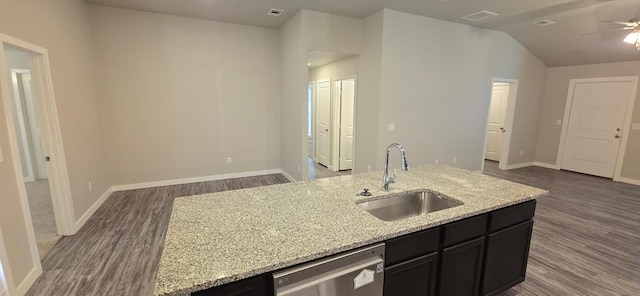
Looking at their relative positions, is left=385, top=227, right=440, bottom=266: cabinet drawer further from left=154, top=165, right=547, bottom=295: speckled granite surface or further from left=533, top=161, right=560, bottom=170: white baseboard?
left=533, top=161, right=560, bottom=170: white baseboard

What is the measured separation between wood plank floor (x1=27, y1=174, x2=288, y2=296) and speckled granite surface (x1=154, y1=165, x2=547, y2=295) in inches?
48.4

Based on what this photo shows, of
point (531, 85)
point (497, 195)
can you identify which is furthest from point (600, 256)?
point (531, 85)

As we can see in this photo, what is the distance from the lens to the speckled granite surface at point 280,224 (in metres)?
1.12

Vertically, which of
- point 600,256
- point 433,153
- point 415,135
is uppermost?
point 415,135

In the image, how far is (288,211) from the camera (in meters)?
1.66

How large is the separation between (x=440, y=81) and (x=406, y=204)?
11.7 feet

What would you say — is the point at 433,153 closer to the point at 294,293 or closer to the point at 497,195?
the point at 497,195

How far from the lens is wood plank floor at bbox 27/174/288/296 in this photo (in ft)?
7.35

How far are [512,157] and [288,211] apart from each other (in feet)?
22.4

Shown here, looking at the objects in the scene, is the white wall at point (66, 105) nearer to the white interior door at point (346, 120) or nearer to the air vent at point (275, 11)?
the air vent at point (275, 11)

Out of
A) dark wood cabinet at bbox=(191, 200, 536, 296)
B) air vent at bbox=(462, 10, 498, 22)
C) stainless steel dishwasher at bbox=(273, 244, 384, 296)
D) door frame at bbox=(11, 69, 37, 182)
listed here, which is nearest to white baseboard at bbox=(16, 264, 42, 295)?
dark wood cabinet at bbox=(191, 200, 536, 296)

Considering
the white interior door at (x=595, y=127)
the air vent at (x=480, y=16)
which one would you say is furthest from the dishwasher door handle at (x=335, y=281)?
the white interior door at (x=595, y=127)

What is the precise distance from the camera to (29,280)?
7.26 ft

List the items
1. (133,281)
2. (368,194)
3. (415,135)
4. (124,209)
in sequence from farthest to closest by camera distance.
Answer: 1. (415,135)
2. (124,209)
3. (133,281)
4. (368,194)
